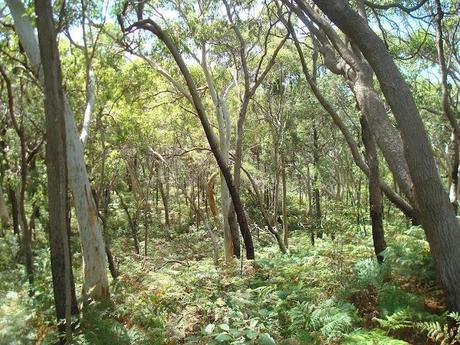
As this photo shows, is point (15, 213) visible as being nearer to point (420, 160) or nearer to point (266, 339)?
point (266, 339)

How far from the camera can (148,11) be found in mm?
11180

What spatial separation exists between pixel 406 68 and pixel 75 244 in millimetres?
14107

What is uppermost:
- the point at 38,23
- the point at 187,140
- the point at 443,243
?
the point at 187,140

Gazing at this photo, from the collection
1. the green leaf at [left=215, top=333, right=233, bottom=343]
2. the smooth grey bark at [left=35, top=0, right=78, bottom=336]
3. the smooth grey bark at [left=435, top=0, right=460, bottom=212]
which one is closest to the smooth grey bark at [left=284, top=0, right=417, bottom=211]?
the smooth grey bark at [left=435, top=0, right=460, bottom=212]

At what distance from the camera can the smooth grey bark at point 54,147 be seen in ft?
14.8

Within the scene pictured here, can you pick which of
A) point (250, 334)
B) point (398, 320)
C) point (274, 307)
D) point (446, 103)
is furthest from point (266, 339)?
point (446, 103)

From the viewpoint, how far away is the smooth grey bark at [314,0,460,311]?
407 cm

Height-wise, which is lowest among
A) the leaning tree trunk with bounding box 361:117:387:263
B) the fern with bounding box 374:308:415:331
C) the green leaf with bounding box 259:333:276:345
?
the green leaf with bounding box 259:333:276:345

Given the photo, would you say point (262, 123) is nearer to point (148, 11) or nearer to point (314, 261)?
point (148, 11)

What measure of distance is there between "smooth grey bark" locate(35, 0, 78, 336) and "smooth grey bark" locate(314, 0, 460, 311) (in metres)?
2.62

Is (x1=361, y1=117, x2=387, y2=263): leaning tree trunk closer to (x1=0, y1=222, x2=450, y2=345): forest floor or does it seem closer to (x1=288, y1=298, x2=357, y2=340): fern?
(x1=0, y1=222, x2=450, y2=345): forest floor

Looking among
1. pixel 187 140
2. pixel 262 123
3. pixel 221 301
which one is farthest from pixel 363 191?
pixel 221 301

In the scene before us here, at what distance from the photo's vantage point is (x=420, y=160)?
409 centimetres

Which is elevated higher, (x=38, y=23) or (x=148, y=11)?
(x=148, y=11)
